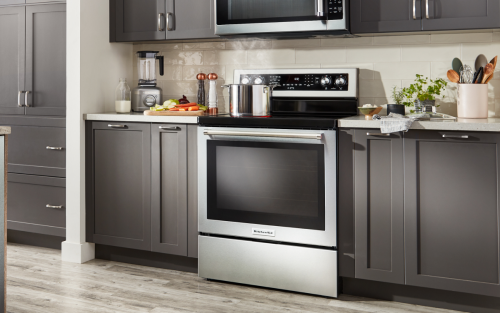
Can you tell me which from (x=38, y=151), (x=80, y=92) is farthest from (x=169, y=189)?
(x=38, y=151)

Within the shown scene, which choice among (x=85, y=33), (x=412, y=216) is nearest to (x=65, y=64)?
(x=85, y=33)

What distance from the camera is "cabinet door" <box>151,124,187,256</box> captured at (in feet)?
9.83

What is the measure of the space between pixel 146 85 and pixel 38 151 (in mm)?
855

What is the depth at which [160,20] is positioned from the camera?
3.27 meters

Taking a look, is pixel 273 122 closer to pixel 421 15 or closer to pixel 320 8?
pixel 320 8

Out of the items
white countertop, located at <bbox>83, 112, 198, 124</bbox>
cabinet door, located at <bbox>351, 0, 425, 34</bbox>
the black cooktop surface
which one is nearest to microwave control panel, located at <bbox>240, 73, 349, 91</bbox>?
cabinet door, located at <bbox>351, 0, 425, 34</bbox>

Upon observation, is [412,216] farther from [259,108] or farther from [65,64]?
[65,64]

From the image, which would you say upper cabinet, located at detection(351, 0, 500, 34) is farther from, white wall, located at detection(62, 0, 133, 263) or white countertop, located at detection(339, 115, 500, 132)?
white wall, located at detection(62, 0, 133, 263)

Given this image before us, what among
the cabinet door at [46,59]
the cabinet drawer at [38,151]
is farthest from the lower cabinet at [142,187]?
the cabinet door at [46,59]

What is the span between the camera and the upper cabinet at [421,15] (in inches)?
101

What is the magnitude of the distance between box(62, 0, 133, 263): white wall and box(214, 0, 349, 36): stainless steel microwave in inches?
33.9

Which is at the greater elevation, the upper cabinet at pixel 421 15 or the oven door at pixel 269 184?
the upper cabinet at pixel 421 15

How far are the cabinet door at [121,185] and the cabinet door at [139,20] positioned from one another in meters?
0.64

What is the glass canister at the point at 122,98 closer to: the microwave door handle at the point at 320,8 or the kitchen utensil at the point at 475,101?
the microwave door handle at the point at 320,8
